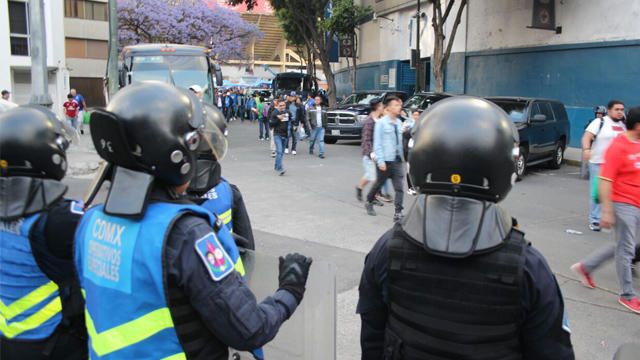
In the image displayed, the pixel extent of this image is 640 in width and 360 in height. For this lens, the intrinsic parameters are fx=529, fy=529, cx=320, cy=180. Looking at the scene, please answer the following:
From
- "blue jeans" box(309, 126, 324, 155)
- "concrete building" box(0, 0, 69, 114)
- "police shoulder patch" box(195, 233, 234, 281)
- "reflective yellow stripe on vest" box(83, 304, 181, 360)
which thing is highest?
"concrete building" box(0, 0, 69, 114)

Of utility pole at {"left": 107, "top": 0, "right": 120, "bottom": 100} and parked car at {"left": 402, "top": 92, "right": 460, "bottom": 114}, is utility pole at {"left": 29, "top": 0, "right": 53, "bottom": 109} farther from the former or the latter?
parked car at {"left": 402, "top": 92, "right": 460, "bottom": 114}

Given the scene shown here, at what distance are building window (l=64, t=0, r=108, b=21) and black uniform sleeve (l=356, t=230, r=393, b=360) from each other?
45.1 meters

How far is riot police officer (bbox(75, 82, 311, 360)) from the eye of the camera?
1655mm

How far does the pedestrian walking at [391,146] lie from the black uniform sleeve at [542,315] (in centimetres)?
651

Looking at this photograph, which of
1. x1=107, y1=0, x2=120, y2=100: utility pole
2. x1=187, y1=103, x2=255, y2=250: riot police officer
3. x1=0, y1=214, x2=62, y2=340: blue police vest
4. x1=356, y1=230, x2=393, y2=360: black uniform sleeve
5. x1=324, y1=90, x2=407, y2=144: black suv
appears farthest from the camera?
x1=324, y1=90, x2=407, y2=144: black suv

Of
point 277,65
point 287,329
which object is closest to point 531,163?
point 287,329

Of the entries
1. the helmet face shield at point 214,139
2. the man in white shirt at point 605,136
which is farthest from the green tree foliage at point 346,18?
the helmet face shield at point 214,139

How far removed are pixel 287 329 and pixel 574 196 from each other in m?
9.49

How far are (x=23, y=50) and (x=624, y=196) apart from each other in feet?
110

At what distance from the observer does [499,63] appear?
21.2 metres

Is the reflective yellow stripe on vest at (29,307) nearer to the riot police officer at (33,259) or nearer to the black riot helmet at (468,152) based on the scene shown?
the riot police officer at (33,259)

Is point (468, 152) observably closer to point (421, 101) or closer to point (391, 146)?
point (391, 146)

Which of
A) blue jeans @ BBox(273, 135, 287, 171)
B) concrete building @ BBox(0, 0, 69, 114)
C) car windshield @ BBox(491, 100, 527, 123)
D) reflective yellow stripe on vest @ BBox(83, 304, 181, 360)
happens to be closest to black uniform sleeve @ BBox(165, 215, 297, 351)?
reflective yellow stripe on vest @ BBox(83, 304, 181, 360)

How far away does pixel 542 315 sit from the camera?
5.49 ft
